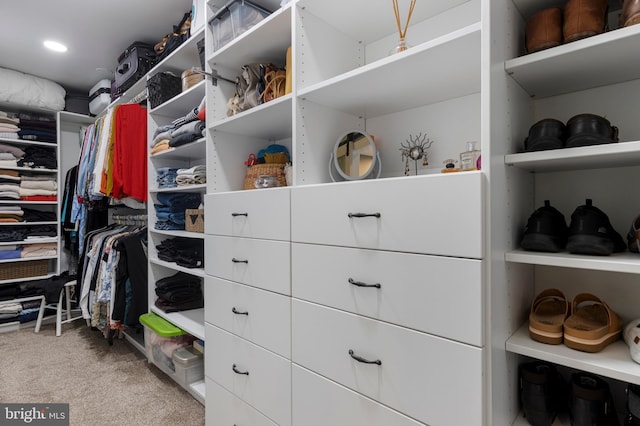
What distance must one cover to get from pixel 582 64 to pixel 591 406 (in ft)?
2.87

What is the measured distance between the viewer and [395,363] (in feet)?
3.12

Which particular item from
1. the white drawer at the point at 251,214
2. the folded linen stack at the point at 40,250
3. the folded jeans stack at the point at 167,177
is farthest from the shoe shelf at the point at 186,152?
the folded linen stack at the point at 40,250

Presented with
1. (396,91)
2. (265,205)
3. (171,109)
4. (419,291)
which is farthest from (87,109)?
(419,291)

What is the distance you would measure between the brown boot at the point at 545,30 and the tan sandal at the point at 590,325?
28.4 inches

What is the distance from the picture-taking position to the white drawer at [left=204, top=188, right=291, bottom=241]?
1.30 m

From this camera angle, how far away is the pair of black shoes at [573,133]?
799 mm

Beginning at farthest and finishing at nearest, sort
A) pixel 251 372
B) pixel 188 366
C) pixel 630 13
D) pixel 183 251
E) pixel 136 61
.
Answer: pixel 136 61, pixel 183 251, pixel 188 366, pixel 251 372, pixel 630 13

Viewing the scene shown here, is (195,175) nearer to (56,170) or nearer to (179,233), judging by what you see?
(179,233)

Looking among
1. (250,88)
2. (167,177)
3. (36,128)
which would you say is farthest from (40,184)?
(250,88)

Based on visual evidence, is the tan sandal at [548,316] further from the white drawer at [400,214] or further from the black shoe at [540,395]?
the white drawer at [400,214]

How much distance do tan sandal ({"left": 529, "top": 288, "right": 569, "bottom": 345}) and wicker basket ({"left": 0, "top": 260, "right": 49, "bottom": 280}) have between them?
449 cm

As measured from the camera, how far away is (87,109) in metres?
3.81

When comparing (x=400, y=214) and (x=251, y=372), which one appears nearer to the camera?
(x=400, y=214)

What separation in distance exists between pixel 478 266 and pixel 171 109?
2413 millimetres
